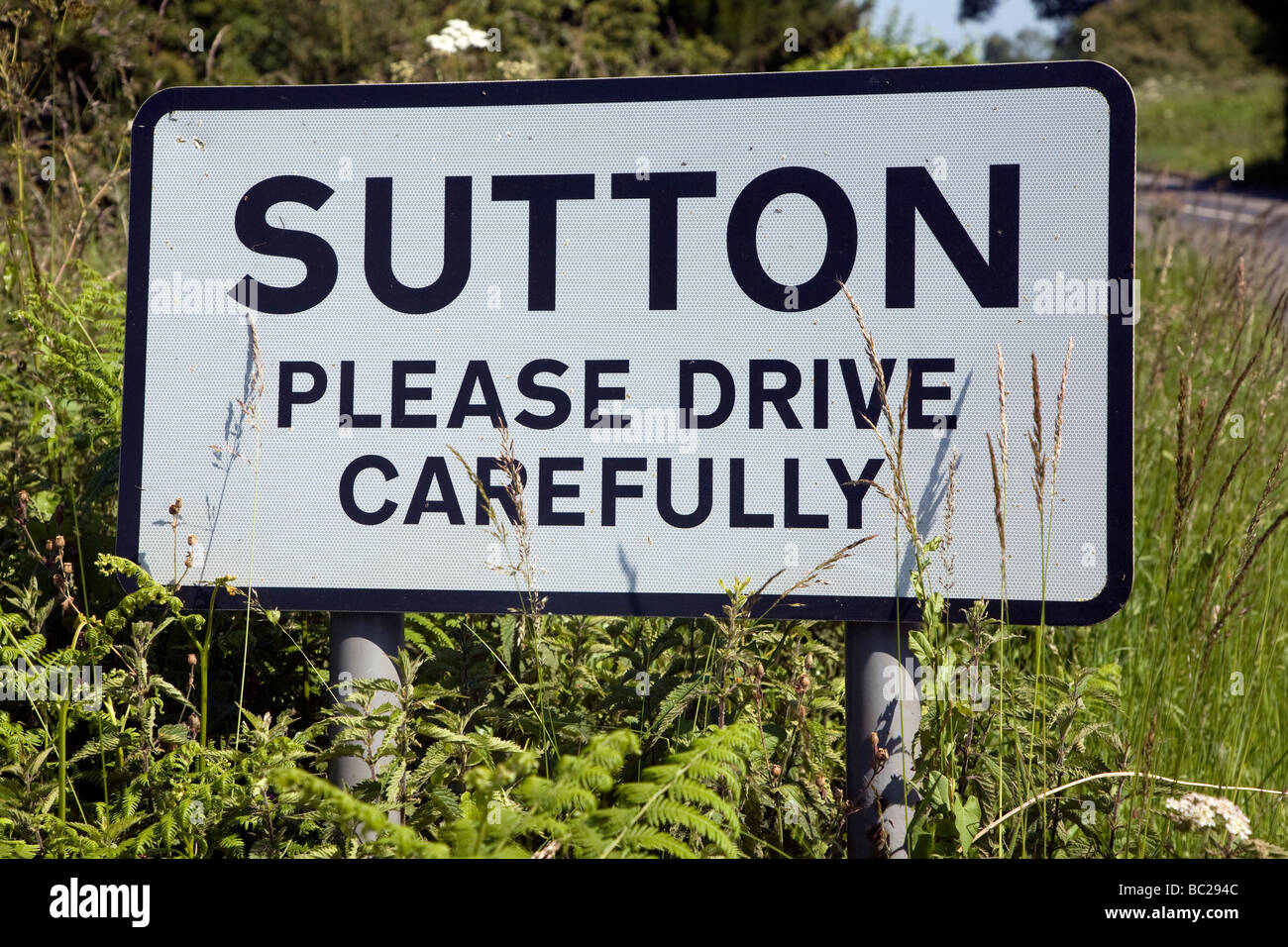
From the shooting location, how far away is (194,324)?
174cm

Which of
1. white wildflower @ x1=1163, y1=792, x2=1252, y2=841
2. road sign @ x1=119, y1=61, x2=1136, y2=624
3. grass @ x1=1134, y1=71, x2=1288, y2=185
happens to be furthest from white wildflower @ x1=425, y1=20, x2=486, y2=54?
grass @ x1=1134, y1=71, x2=1288, y2=185

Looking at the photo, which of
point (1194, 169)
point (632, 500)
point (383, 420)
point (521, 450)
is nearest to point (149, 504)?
point (383, 420)

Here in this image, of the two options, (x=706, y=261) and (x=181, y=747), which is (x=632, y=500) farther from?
(x=181, y=747)

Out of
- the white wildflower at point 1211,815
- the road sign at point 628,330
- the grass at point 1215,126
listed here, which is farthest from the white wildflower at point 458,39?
the grass at point 1215,126

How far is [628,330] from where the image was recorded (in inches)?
65.6

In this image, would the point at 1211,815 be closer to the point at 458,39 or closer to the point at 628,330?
the point at 628,330

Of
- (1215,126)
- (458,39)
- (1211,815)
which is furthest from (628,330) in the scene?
(1215,126)

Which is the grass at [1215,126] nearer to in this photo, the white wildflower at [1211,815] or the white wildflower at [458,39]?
the white wildflower at [458,39]

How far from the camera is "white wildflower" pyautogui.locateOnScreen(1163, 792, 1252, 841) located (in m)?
1.34

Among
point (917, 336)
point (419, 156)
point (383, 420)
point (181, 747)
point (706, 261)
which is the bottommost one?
point (181, 747)

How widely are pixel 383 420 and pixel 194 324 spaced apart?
0.38 meters

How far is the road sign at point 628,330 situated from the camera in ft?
5.19

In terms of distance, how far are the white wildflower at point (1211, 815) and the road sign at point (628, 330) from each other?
1.00 ft

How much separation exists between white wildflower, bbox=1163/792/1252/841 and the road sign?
0.30m
